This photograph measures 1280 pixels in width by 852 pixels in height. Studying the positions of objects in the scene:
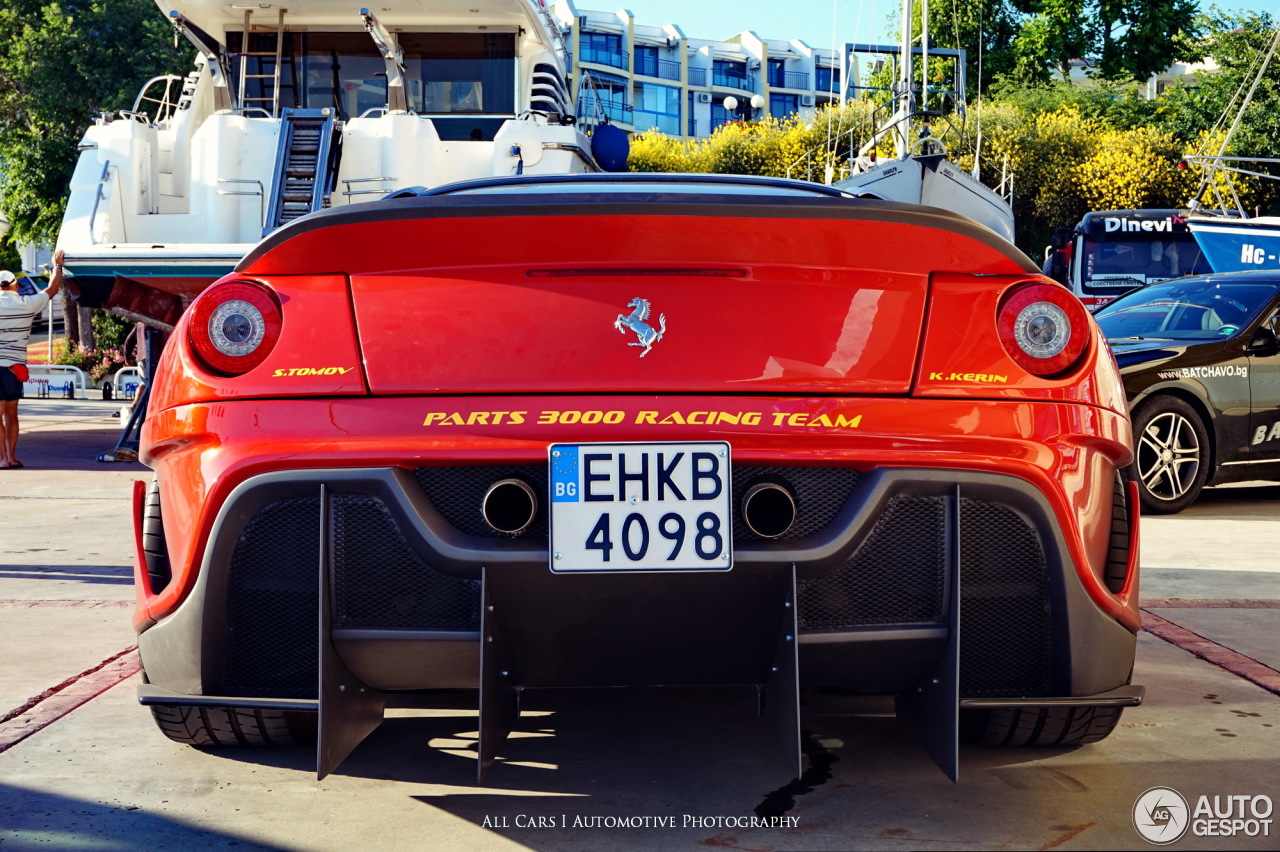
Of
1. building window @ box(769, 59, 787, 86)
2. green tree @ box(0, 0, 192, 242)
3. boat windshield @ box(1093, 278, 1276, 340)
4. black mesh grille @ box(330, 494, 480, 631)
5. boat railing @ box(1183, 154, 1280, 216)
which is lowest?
black mesh grille @ box(330, 494, 480, 631)

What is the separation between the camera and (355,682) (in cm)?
261

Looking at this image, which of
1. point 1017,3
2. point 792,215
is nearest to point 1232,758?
point 792,215

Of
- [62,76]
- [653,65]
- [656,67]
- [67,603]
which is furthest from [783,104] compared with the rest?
[67,603]

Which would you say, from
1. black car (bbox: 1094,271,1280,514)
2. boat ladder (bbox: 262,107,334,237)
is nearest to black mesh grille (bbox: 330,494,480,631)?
black car (bbox: 1094,271,1280,514)

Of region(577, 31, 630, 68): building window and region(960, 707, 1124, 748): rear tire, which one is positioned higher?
region(577, 31, 630, 68): building window

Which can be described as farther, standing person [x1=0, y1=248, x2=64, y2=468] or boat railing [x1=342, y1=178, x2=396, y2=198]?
standing person [x1=0, y1=248, x2=64, y2=468]

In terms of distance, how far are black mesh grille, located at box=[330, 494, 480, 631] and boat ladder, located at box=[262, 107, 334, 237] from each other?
25.5 ft

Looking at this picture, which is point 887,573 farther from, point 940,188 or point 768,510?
point 940,188

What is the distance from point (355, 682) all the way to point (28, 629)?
8.51 feet

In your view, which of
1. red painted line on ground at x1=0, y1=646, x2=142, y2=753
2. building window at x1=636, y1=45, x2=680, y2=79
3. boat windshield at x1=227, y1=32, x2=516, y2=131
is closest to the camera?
red painted line on ground at x1=0, y1=646, x2=142, y2=753

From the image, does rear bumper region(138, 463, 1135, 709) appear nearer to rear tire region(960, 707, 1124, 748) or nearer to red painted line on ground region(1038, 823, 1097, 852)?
red painted line on ground region(1038, 823, 1097, 852)

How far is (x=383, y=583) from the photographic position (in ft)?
8.23

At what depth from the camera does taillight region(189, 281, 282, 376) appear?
8.55 ft

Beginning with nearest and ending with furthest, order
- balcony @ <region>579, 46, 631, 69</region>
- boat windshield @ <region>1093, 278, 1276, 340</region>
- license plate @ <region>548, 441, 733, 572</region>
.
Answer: license plate @ <region>548, 441, 733, 572</region>
boat windshield @ <region>1093, 278, 1276, 340</region>
balcony @ <region>579, 46, 631, 69</region>
